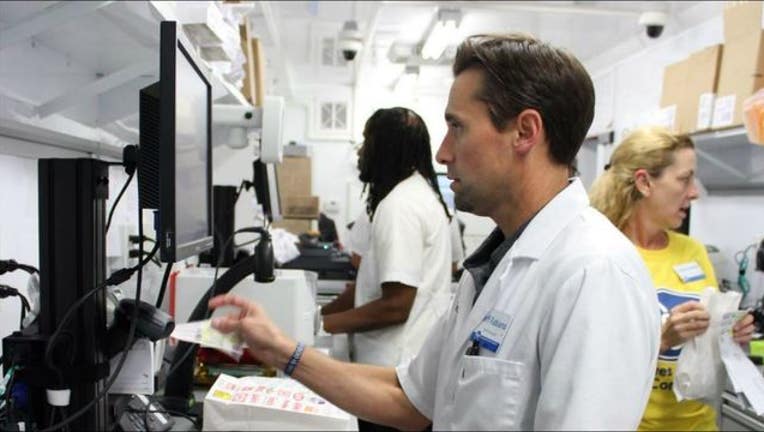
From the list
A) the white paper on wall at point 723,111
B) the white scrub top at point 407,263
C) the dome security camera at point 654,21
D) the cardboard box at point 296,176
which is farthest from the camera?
the cardboard box at point 296,176

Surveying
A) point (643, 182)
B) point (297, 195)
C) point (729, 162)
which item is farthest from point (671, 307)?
point (297, 195)

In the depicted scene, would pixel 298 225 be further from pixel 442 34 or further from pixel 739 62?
pixel 739 62

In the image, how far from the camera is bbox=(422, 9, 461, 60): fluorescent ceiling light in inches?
133

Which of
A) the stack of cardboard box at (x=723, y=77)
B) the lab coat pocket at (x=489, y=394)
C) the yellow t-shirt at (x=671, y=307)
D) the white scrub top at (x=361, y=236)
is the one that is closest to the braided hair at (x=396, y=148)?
the white scrub top at (x=361, y=236)

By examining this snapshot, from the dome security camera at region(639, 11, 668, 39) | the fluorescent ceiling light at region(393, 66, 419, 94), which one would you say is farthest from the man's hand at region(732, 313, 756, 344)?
the fluorescent ceiling light at region(393, 66, 419, 94)

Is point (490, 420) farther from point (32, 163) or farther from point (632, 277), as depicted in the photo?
point (32, 163)

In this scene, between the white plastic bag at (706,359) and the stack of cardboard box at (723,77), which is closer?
the white plastic bag at (706,359)

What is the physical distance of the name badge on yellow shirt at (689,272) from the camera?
165 centimetres

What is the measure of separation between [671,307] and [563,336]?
3.56 feet

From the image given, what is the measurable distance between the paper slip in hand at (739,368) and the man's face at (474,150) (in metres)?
0.84

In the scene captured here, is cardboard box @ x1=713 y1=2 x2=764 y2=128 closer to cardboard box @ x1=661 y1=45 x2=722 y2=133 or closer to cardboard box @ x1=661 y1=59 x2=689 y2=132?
cardboard box @ x1=661 y1=45 x2=722 y2=133

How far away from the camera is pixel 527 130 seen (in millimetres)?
869

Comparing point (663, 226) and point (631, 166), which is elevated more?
point (631, 166)

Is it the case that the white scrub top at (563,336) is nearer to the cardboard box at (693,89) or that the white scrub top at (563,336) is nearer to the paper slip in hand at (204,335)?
the paper slip in hand at (204,335)
